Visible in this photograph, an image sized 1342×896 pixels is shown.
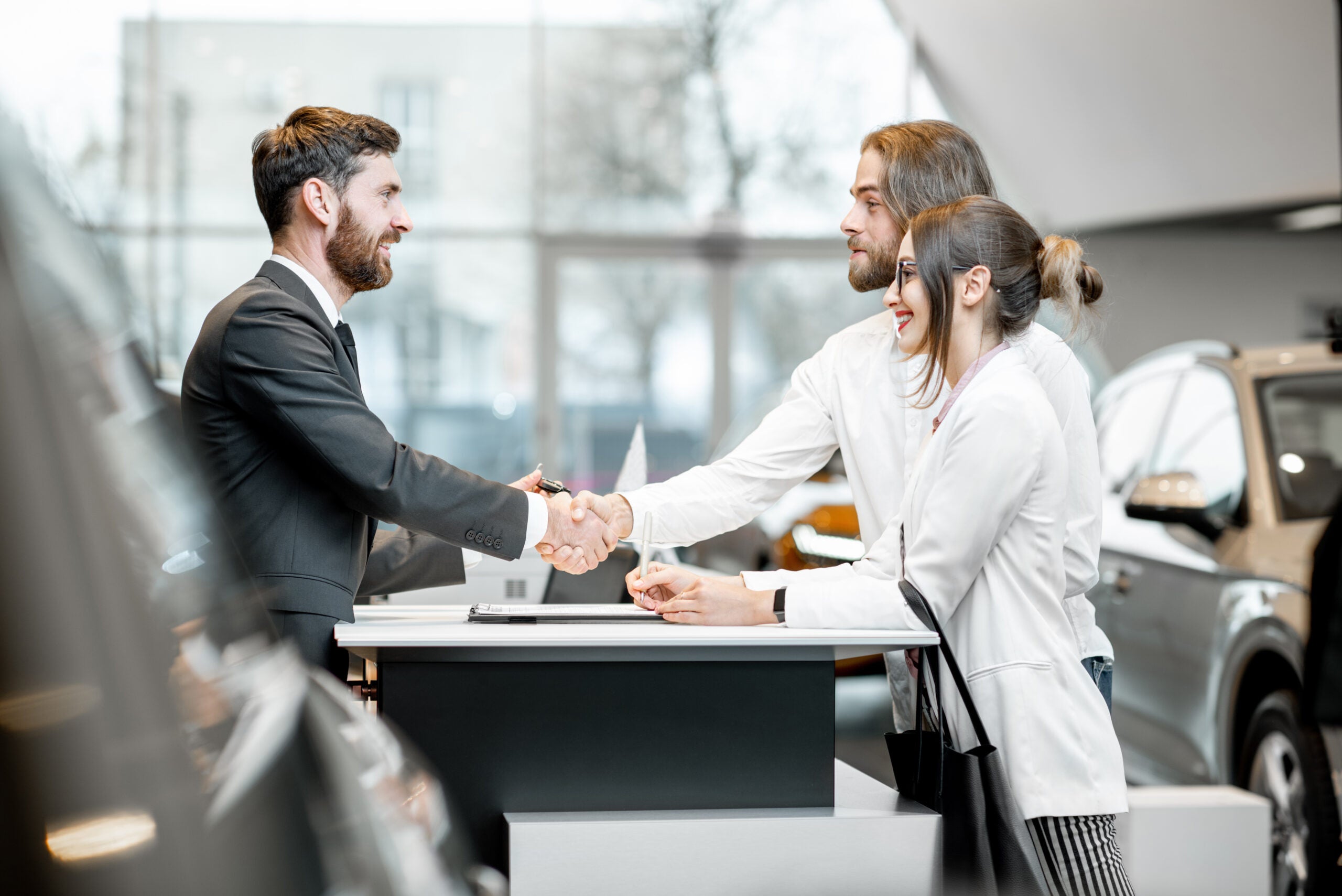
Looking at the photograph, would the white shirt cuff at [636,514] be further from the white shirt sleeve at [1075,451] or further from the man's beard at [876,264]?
the white shirt sleeve at [1075,451]

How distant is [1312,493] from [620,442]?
27.2ft

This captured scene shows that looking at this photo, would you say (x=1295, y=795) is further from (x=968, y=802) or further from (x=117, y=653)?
(x=117, y=653)

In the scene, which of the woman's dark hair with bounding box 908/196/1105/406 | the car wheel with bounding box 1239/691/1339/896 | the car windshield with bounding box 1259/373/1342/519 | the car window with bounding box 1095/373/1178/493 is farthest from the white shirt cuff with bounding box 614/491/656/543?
the car window with bounding box 1095/373/1178/493

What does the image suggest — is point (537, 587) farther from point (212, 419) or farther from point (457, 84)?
point (457, 84)

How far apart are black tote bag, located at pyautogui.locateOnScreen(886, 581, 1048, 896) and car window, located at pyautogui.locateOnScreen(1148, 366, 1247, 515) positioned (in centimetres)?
254

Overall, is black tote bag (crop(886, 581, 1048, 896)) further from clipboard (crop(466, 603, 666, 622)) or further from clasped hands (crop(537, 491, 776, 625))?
clipboard (crop(466, 603, 666, 622))

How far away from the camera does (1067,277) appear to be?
2.04m

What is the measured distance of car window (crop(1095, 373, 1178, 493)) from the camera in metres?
4.79

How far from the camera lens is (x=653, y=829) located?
1806 millimetres

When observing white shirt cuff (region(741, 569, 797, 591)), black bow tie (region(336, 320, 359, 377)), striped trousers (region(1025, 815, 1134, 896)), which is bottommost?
striped trousers (region(1025, 815, 1134, 896))

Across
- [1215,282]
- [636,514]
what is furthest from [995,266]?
[1215,282]

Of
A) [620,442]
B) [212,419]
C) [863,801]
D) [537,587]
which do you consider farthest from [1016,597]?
[620,442]

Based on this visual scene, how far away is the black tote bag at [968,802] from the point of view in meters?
1.70

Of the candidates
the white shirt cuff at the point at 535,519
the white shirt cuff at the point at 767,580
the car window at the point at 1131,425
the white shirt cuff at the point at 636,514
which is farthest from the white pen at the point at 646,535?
the car window at the point at 1131,425
